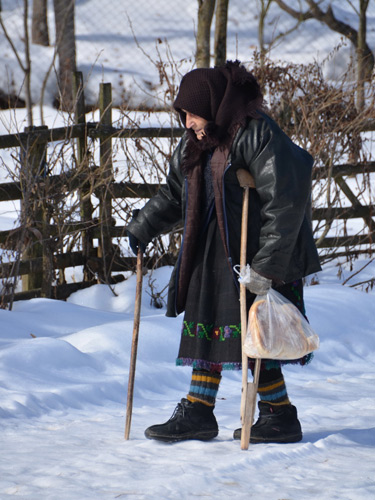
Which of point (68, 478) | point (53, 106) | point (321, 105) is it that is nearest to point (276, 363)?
point (68, 478)

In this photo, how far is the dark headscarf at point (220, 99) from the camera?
129 inches

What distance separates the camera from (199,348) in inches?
135

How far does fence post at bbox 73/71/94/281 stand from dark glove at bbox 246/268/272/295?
3.27 m

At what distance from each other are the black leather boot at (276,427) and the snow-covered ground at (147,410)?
0.24 ft

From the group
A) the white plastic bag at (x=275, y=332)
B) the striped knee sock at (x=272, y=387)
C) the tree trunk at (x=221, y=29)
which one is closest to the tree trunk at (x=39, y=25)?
the tree trunk at (x=221, y=29)

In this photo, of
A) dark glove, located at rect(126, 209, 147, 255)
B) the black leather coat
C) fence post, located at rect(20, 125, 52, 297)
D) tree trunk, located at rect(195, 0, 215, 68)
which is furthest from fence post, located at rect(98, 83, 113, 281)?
the black leather coat

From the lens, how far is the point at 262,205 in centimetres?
342

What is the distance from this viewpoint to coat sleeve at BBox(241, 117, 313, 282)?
10.5 feet

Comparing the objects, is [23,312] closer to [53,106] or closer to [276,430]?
[276,430]

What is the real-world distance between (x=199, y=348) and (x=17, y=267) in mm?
2788

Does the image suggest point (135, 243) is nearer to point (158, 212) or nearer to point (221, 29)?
point (158, 212)

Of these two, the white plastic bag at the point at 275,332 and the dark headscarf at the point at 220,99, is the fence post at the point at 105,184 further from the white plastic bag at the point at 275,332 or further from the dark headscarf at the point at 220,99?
the white plastic bag at the point at 275,332

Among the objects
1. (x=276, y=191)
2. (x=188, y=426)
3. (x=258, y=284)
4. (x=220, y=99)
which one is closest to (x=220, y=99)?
(x=220, y=99)

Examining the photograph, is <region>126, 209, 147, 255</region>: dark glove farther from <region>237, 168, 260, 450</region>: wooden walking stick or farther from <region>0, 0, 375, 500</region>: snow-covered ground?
<region>0, 0, 375, 500</region>: snow-covered ground
